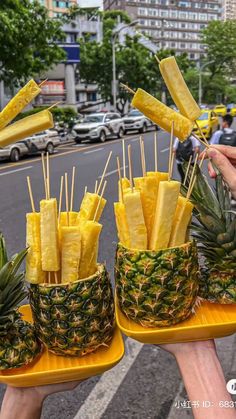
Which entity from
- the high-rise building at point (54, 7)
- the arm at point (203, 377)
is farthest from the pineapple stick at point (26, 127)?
the high-rise building at point (54, 7)

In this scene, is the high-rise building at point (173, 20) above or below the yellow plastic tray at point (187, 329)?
above

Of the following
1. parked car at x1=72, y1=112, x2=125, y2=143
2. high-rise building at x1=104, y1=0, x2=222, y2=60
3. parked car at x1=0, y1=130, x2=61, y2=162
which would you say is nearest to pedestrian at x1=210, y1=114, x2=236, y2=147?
parked car at x1=0, y1=130, x2=61, y2=162

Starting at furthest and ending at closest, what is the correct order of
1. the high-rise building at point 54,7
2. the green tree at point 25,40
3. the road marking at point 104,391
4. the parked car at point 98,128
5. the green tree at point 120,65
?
the green tree at point 120,65, the parked car at point 98,128, the high-rise building at point 54,7, the green tree at point 25,40, the road marking at point 104,391

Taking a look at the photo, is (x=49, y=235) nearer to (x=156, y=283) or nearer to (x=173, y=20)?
(x=156, y=283)

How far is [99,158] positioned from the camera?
623 inches

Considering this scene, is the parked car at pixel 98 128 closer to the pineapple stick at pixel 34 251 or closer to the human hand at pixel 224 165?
the human hand at pixel 224 165

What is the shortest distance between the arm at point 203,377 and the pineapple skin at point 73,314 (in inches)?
11.8

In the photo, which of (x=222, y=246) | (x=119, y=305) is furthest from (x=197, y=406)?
(x=222, y=246)

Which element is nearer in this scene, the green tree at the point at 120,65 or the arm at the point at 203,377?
the arm at the point at 203,377

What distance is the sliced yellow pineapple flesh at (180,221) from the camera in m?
1.42

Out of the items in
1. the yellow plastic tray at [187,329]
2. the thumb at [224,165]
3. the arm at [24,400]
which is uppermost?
the thumb at [224,165]

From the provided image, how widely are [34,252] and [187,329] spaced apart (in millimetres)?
549

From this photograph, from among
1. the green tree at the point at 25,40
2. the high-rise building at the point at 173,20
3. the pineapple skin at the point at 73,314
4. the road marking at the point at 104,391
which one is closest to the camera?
the pineapple skin at the point at 73,314

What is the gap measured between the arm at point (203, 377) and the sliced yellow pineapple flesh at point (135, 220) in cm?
39
